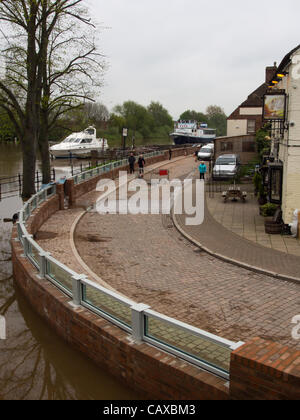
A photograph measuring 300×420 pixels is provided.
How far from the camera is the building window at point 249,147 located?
31.9m

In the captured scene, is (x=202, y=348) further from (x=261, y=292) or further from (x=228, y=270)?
(x=228, y=270)

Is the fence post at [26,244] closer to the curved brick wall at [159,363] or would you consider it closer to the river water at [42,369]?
the curved brick wall at [159,363]

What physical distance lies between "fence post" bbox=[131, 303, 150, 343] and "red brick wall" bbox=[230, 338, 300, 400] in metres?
1.58

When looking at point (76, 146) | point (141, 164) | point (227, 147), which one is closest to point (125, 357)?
point (141, 164)

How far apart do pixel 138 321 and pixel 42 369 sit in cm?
206

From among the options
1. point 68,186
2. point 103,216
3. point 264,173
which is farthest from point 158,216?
point 264,173

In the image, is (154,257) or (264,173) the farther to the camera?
(264,173)

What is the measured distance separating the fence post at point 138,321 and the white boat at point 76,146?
46950 mm

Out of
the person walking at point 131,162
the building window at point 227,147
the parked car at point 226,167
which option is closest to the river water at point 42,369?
the parked car at point 226,167

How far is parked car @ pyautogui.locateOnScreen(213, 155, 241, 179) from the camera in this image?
2686cm

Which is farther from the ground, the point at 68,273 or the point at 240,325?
the point at 68,273

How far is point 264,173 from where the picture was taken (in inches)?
835

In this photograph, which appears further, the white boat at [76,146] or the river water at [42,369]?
the white boat at [76,146]

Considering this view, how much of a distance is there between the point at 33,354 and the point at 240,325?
3.75 metres
